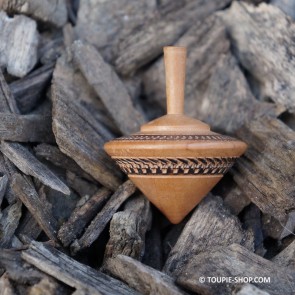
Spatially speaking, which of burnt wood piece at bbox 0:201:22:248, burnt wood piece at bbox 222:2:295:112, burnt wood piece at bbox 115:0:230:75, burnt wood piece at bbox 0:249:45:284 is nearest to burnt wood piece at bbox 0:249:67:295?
burnt wood piece at bbox 0:249:45:284

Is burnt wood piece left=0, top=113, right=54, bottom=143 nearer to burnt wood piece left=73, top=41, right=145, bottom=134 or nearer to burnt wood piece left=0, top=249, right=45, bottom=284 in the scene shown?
burnt wood piece left=73, top=41, right=145, bottom=134

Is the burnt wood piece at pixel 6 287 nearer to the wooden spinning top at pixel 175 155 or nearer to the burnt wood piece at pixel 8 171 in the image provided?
the burnt wood piece at pixel 8 171

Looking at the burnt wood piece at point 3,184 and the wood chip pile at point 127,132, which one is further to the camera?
the burnt wood piece at point 3,184

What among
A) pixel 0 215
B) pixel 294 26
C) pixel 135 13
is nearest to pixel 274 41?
pixel 294 26

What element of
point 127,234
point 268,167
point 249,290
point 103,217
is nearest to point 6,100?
point 103,217

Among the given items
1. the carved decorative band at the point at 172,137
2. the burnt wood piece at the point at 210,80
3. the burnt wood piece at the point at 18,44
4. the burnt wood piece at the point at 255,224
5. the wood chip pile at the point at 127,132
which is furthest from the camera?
the burnt wood piece at the point at 210,80

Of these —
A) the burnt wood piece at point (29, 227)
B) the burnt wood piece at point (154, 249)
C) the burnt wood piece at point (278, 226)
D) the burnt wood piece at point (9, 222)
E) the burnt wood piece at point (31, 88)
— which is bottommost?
the burnt wood piece at point (278, 226)

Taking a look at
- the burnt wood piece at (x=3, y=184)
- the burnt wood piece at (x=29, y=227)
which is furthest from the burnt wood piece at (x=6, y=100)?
the burnt wood piece at (x=29, y=227)
